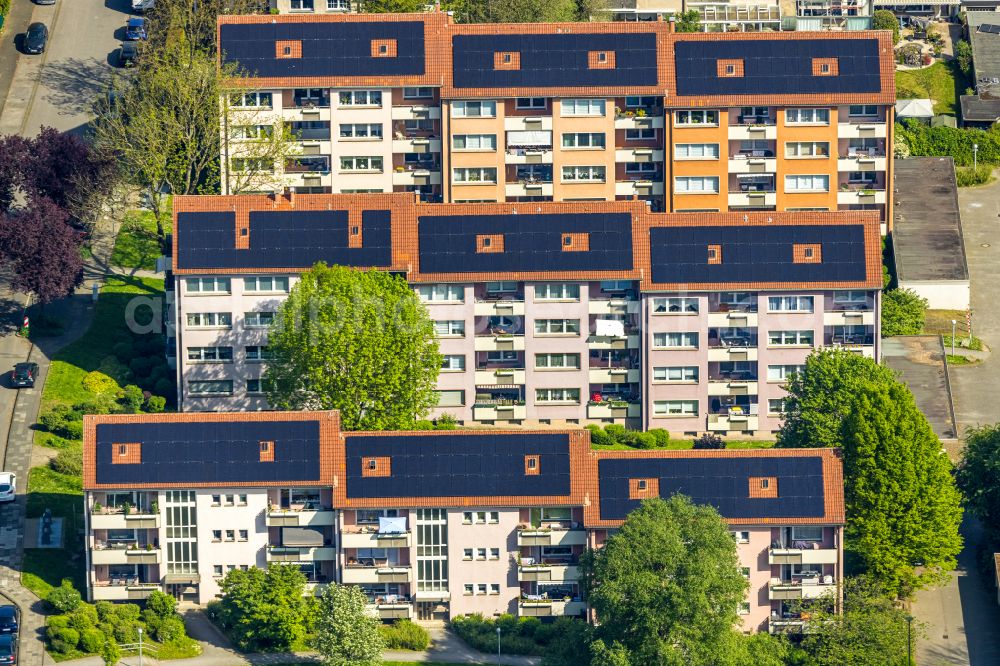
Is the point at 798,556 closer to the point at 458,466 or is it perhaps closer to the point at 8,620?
the point at 458,466

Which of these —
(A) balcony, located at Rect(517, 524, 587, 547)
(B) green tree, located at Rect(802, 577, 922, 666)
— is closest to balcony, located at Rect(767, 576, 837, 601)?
(B) green tree, located at Rect(802, 577, 922, 666)

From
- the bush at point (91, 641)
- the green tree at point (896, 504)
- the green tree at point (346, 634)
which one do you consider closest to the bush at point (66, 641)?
the bush at point (91, 641)

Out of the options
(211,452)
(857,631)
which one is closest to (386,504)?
(211,452)

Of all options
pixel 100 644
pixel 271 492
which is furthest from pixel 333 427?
pixel 100 644

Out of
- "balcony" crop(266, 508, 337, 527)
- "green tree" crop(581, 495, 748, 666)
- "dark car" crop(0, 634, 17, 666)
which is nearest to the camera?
"green tree" crop(581, 495, 748, 666)

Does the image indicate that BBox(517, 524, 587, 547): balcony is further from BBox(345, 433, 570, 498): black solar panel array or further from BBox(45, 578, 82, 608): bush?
BBox(45, 578, 82, 608): bush

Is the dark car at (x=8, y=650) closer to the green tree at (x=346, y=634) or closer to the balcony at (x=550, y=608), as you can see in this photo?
the green tree at (x=346, y=634)
